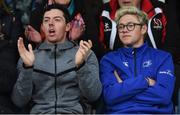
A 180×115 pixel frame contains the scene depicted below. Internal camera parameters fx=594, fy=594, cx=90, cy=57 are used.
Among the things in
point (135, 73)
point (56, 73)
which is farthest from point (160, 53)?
point (56, 73)

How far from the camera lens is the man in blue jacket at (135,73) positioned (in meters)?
4.25

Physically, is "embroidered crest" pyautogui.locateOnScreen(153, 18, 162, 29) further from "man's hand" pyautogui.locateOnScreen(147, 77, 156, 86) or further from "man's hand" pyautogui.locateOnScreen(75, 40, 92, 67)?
"man's hand" pyautogui.locateOnScreen(75, 40, 92, 67)

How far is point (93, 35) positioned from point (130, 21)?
1.91ft

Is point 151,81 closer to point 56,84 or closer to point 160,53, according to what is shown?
point 160,53

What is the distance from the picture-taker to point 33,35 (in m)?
4.83

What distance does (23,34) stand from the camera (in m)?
5.01

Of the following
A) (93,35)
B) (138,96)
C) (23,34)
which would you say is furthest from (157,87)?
(23,34)

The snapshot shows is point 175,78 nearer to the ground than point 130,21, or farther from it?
nearer to the ground

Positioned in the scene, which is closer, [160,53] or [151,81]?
[151,81]

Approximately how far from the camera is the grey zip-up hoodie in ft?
13.9

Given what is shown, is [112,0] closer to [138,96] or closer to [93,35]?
[93,35]

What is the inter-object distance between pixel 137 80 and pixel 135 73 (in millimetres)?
137

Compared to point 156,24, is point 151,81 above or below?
below

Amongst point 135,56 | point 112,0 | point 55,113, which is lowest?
point 55,113
